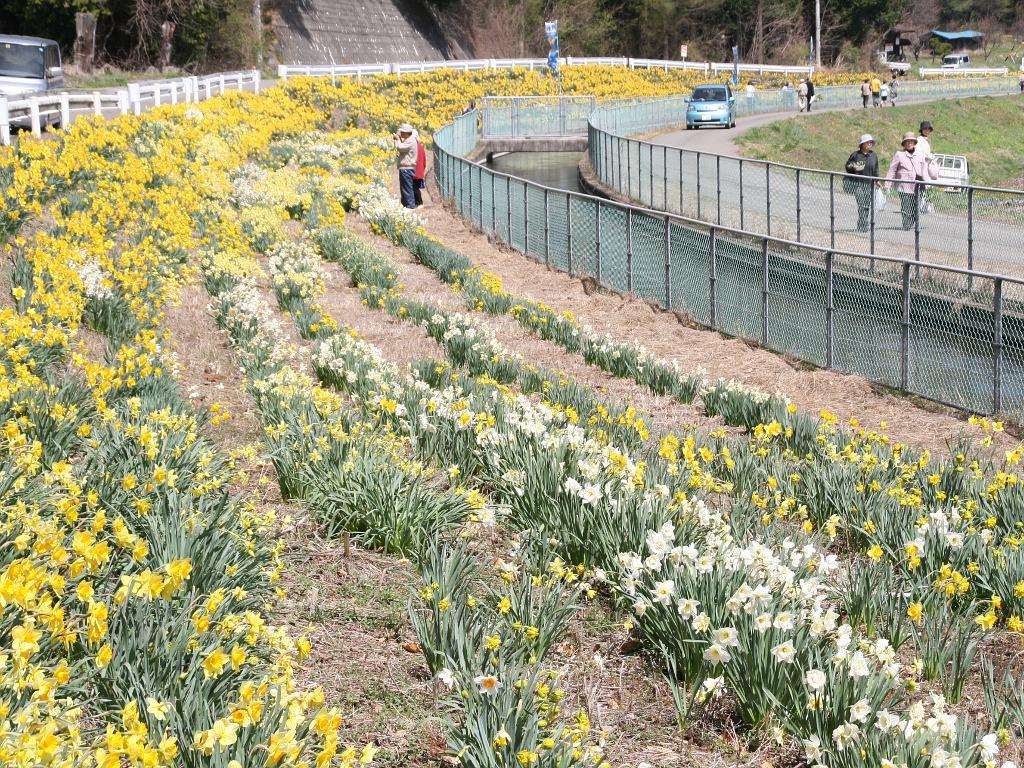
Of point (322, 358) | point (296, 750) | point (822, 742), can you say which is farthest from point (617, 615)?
point (322, 358)

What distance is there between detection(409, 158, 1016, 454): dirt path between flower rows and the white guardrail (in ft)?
25.2

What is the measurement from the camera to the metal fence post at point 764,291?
13547 mm

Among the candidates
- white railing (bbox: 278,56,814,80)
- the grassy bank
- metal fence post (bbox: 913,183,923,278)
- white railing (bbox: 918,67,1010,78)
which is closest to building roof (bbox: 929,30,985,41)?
white railing (bbox: 918,67,1010,78)

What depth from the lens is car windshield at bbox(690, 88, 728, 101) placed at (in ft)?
147

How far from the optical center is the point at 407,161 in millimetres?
23719

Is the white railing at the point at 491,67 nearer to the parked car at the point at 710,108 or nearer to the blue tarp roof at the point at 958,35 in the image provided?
the parked car at the point at 710,108

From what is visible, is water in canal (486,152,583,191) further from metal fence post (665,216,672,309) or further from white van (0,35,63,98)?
metal fence post (665,216,672,309)

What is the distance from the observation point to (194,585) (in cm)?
437

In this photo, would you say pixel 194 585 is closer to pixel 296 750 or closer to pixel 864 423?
pixel 296 750

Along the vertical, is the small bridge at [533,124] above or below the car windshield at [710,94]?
below

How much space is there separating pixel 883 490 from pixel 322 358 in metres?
4.21

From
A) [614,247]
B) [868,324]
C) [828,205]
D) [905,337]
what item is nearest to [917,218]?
[828,205]

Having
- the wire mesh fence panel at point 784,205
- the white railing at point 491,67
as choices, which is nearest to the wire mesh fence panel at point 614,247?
the wire mesh fence panel at point 784,205

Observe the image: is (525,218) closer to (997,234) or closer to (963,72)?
(997,234)
